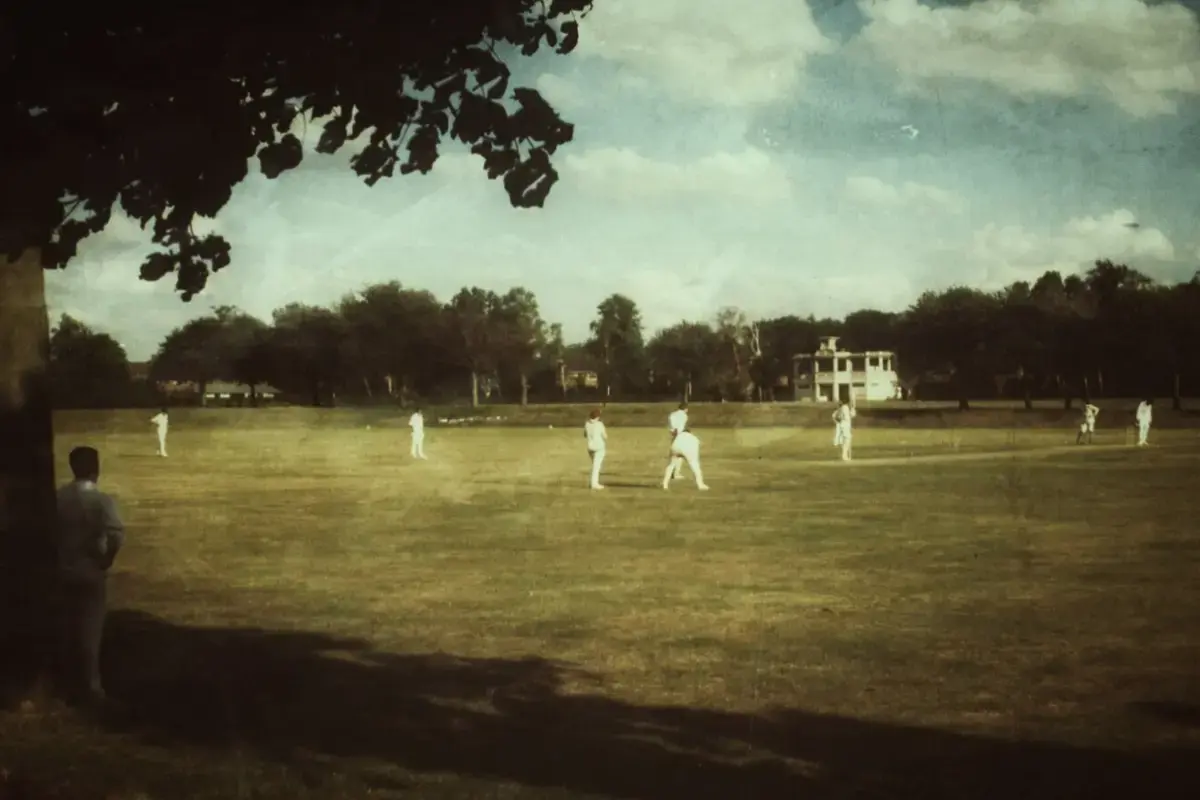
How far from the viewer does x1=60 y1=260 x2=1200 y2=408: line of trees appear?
125 ft

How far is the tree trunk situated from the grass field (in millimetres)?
454

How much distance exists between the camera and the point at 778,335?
10944 cm

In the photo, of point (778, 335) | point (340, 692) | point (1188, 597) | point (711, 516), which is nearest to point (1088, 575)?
point (1188, 597)

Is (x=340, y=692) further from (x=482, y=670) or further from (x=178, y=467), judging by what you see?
(x=178, y=467)

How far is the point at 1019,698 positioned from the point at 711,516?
1111 cm

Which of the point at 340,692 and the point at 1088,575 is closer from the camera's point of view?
the point at 340,692

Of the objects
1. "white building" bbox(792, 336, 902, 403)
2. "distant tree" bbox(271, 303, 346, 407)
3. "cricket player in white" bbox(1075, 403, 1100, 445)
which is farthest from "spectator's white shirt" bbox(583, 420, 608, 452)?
"white building" bbox(792, 336, 902, 403)

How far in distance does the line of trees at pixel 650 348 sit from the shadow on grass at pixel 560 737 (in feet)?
28.7

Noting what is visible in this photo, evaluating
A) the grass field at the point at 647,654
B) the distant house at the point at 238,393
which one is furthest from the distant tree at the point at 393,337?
the grass field at the point at 647,654

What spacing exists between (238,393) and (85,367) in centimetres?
3257

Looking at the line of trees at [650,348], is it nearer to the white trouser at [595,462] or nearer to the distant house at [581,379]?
the distant house at [581,379]

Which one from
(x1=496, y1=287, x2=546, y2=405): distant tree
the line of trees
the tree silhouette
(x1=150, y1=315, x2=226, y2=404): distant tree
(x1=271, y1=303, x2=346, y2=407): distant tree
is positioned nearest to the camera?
the tree silhouette

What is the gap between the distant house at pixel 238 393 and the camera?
1817 inches

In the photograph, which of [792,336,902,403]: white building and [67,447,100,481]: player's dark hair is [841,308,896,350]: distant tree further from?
[67,447,100,481]: player's dark hair
